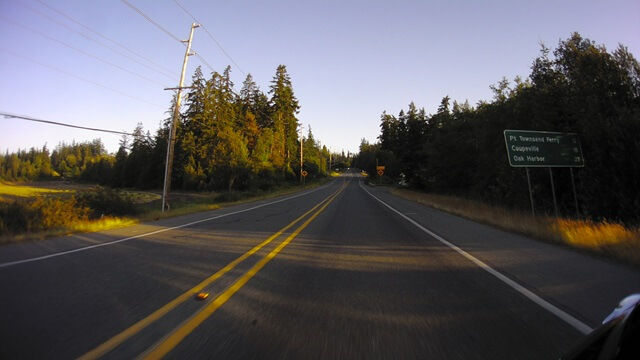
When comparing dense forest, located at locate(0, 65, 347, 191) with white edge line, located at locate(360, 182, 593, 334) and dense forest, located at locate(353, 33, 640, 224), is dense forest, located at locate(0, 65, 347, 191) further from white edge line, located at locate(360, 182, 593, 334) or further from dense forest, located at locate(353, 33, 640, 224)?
white edge line, located at locate(360, 182, 593, 334)

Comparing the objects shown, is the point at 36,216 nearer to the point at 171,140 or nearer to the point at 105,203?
the point at 105,203

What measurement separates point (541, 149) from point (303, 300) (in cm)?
1345

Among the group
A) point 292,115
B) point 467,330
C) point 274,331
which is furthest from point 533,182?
point 292,115

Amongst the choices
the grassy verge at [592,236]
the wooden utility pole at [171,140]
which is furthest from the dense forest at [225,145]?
the grassy verge at [592,236]

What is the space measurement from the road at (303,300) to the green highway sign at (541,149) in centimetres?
639

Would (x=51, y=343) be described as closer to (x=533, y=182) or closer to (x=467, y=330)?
(x=467, y=330)

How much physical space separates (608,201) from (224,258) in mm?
12978

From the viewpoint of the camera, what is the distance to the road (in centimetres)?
354

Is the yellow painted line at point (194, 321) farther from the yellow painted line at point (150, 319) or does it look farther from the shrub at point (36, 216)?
the shrub at point (36, 216)

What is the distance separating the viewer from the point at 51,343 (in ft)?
11.8

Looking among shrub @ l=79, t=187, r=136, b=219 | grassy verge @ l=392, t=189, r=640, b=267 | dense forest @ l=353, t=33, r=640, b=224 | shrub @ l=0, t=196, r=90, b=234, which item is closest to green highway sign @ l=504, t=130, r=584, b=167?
dense forest @ l=353, t=33, r=640, b=224

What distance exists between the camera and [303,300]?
16.2 ft

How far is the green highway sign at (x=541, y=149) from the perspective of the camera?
14.2m

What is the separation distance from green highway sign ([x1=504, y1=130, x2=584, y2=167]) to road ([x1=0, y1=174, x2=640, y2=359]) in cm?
639
